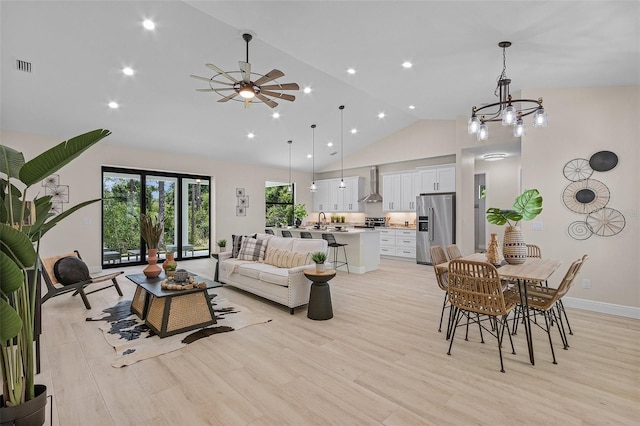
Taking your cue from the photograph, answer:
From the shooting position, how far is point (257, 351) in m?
3.02

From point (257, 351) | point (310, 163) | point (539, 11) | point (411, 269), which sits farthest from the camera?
point (310, 163)

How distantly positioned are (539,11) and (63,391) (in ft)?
16.3

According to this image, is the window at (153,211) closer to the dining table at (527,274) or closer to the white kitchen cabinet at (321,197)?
the white kitchen cabinet at (321,197)

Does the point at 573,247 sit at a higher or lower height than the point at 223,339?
higher

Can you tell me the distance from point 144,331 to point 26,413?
6.63 feet

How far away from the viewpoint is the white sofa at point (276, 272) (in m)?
4.17

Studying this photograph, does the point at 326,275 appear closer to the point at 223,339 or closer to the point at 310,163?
the point at 223,339

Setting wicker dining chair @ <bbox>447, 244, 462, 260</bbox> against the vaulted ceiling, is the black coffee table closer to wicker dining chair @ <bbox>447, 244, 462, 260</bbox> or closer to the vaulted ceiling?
wicker dining chair @ <bbox>447, 244, 462, 260</bbox>

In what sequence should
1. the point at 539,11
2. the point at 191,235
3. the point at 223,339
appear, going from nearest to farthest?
the point at 539,11
the point at 223,339
the point at 191,235

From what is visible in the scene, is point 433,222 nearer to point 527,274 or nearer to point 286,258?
point 286,258

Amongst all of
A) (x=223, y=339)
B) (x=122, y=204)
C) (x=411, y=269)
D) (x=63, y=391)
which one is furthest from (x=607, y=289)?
(x=122, y=204)

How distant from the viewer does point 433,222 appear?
779cm

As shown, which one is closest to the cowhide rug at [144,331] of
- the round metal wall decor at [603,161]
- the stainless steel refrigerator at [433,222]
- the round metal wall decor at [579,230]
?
the round metal wall decor at [579,230]

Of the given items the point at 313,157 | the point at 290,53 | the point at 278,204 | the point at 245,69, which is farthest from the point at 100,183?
the point at 313,157
